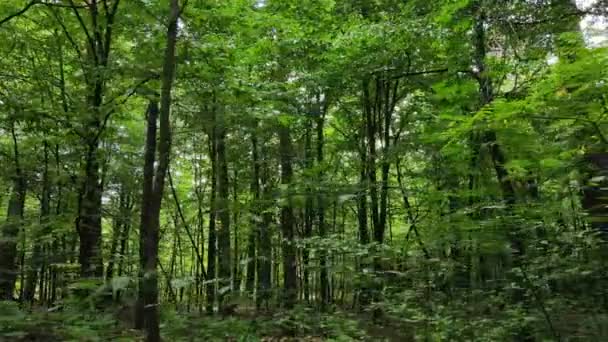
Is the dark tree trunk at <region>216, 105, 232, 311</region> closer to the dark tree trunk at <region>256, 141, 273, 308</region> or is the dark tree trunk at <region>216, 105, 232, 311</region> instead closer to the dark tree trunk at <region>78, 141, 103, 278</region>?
the dark tree trunk at <region>256, 141, 273, 308</region>

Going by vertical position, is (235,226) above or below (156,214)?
below

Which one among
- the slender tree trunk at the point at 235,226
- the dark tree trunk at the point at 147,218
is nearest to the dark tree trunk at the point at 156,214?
the dark tree trunk at the point at 147,218

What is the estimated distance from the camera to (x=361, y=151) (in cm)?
1274

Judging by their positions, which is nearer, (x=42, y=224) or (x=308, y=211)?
(x=42, y=224)

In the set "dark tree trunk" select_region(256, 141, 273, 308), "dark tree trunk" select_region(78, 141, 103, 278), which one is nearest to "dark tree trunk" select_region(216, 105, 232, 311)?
"dark tree trunk" select_region(256, 141, 273, 308)

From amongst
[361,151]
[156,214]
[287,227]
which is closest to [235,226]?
[287,227]

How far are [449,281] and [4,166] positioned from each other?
364 inches

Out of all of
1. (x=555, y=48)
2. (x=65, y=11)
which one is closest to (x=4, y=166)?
(x=65, y=11)

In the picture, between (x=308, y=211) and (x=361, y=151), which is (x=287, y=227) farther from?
(x=361, y=151)

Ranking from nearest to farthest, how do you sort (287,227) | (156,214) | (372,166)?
(156,214)
(372,166)
(287,227)

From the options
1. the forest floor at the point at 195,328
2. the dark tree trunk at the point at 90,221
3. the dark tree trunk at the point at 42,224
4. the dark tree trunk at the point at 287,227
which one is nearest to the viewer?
Answer: the forest floor at the point at 195,328

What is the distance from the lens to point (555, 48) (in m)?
7.97

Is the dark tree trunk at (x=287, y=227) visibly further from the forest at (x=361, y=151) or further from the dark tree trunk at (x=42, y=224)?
the dark tree trunk at (x=42, y=224)

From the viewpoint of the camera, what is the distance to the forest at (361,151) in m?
5.87
